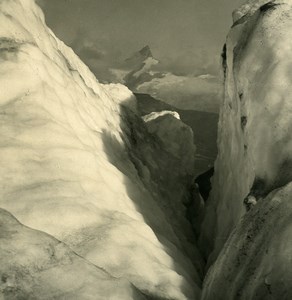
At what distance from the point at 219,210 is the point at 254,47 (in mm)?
2532

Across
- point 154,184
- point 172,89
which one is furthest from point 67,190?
point 172,89

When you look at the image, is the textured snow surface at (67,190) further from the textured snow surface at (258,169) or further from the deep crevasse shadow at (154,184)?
the textured snow surface at (258,169)

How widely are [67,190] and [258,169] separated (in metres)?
1.64

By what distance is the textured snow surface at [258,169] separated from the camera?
2.66 m

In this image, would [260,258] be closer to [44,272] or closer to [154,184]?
[44,272]

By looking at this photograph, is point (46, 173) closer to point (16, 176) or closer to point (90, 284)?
point (16, 176)

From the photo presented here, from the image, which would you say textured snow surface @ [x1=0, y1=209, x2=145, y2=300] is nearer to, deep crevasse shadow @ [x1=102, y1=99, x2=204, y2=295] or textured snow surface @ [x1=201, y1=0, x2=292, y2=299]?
textured snow surface @ [x1=201, y1=0, x2=292, y2=299]

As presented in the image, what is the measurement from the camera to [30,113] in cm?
409

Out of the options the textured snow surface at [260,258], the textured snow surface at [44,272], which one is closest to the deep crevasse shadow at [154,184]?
the textured snow surface at [260,258]

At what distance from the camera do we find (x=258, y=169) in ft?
11.9

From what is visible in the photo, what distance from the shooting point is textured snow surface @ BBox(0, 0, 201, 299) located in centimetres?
244

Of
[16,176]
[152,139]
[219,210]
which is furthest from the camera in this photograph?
[152,139]

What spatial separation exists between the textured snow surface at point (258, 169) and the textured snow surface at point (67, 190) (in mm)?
558

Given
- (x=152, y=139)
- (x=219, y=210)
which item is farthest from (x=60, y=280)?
(x=152, y=139)
